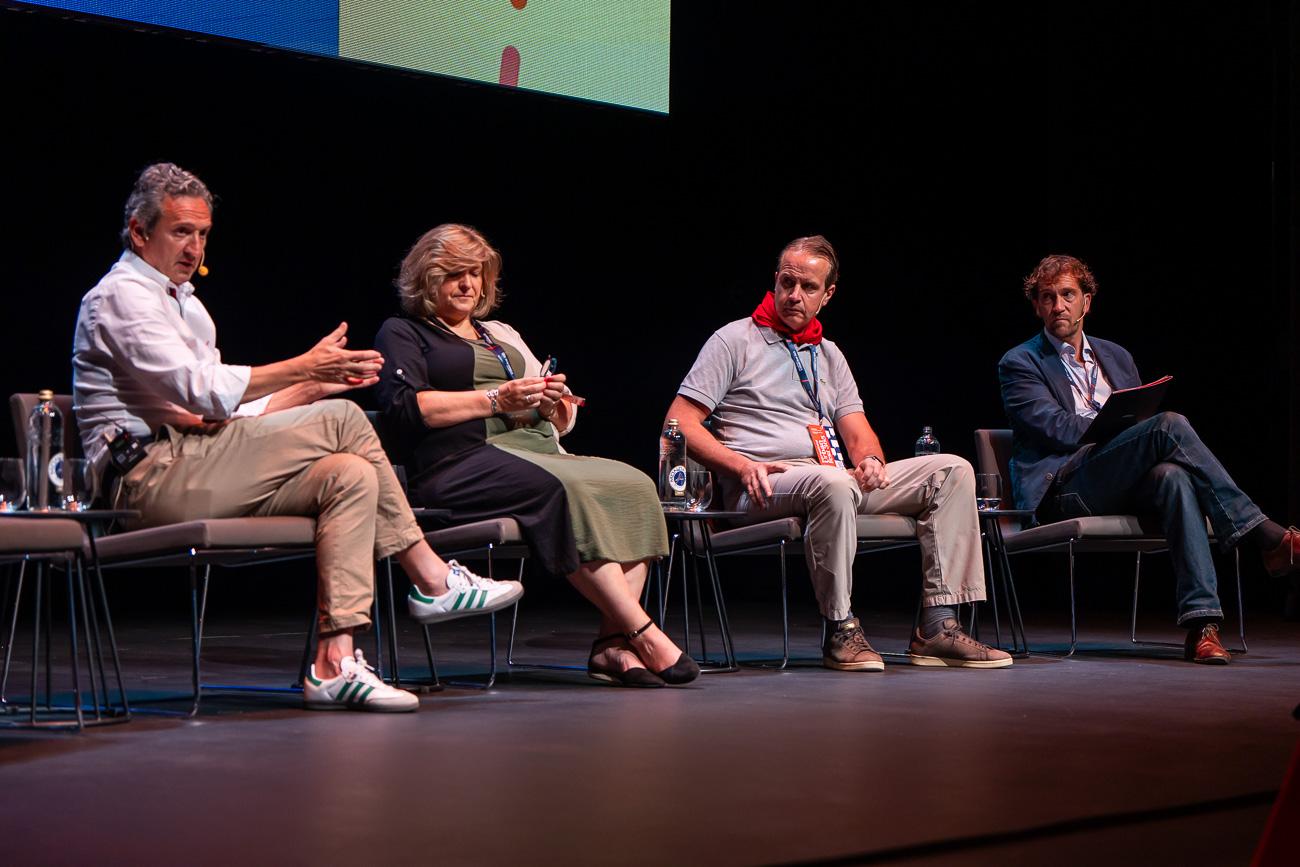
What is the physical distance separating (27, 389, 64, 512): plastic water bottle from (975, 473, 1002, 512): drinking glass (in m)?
2.44

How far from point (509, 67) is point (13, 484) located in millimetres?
3017

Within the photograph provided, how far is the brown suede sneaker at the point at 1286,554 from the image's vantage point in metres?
3.46

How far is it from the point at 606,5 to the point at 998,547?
2.61m

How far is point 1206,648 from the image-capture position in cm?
347

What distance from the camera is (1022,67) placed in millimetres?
6137

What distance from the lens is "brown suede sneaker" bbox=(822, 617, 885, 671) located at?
3244 millimetres

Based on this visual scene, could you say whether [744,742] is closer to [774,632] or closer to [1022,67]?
[774,632]

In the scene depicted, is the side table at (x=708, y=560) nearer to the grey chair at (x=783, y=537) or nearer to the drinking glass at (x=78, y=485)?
the grey chair at (x=783, y=537)

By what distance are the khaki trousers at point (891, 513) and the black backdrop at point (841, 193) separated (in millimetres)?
2417

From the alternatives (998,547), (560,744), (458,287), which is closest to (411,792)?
(560,744)

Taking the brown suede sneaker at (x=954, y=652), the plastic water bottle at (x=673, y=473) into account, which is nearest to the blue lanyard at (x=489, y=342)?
the plastic water bottle at (x=673, y=473)

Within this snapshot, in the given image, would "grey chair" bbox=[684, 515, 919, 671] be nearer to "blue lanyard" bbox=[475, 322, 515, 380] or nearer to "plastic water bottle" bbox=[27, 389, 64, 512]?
"blue lanyard" bbox=[475, 322, 515, 380]

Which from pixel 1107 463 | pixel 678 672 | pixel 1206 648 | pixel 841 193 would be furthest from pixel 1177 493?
pixel 841 193

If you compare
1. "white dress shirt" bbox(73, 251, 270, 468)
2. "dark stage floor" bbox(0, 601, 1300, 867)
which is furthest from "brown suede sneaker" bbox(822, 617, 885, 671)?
"white dress shirt" bbox(73, 251, 270, 468)
